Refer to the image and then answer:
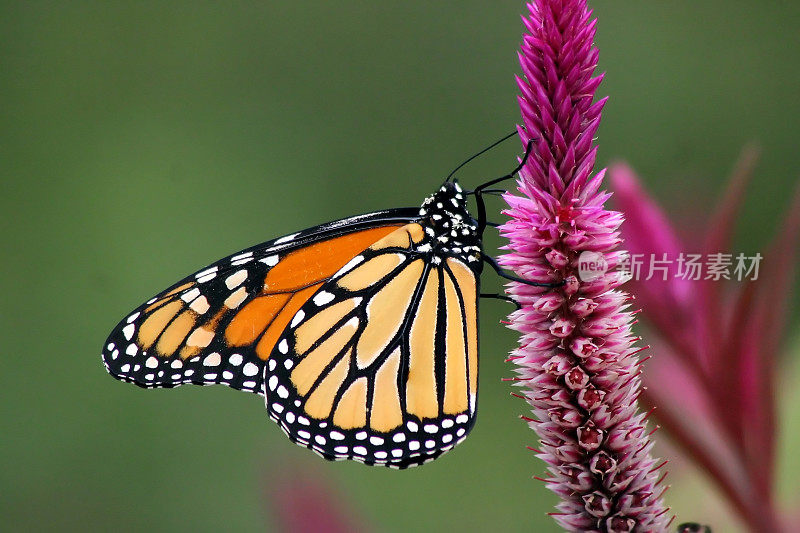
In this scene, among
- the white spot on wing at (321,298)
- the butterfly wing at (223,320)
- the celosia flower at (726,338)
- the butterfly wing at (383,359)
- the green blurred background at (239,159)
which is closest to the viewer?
the celosia flower at (726,338)

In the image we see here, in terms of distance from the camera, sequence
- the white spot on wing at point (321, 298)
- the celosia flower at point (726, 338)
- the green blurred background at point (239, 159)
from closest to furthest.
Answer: the celosia flower at point (726, 338) → the white spot on wing at point (321, 298) → the green blurred background at point (239, 159)

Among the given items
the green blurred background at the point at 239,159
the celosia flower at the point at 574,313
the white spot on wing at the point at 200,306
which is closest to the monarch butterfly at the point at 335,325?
the white spot on wing at the point at 200,306

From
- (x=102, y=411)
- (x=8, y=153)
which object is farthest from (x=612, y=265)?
(x=8, y=153)

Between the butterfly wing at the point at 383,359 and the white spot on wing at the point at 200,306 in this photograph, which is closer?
the butterfly wing at the point at 383,359

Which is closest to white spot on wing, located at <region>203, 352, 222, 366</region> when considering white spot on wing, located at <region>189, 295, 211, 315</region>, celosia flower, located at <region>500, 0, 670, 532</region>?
white spot on wing, located at <region>189, 295, 211, 315</region>

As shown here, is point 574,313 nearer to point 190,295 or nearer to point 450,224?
point 450,224

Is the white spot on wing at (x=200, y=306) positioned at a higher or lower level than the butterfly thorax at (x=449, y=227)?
lower

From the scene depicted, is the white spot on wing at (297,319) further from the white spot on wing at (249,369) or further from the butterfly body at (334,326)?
the white spot on wing at (249,369)
